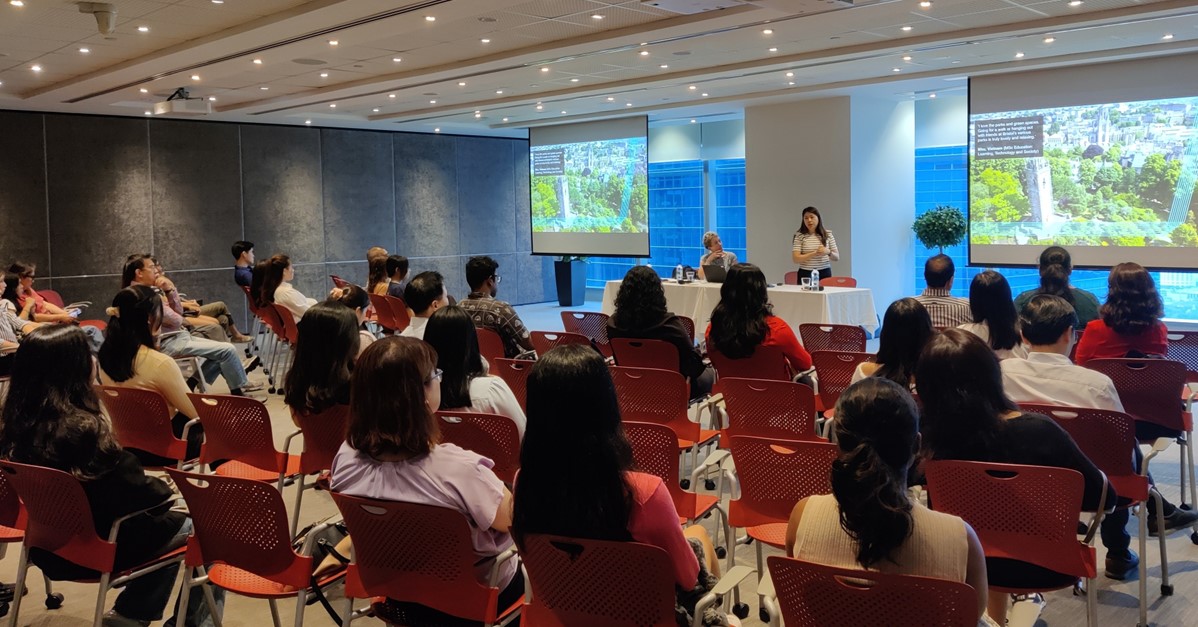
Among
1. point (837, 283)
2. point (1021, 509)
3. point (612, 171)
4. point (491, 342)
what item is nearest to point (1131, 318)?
point (1021, 509)

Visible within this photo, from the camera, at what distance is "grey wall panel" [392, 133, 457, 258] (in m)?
16.3

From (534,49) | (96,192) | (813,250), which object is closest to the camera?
(534,49)

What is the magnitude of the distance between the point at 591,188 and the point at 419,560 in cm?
1328

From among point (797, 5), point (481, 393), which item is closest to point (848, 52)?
point (797, 5)

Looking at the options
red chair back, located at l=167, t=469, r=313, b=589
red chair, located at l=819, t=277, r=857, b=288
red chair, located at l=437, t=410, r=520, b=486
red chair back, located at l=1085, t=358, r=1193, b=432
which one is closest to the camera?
red chair back, located at l=167, t=469, r=313, b=589

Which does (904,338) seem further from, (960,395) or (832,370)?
(832,370)

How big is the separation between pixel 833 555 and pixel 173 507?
249cm

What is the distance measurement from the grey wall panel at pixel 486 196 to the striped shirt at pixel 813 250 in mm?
7698

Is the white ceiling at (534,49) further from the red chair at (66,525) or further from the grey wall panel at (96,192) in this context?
the red chair at (66,525)

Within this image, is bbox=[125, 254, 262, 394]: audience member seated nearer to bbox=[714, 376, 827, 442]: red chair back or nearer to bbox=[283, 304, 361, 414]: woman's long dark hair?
bbox=[283, 304, 361, 414]: woman's long dark hair

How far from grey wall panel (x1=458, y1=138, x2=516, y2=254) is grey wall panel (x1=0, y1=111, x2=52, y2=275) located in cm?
658

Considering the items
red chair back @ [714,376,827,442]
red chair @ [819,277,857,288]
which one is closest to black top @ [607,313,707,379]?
red chair back @ [714,376,827,442]

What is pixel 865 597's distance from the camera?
207cm

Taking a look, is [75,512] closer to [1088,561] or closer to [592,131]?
[1088,561]
